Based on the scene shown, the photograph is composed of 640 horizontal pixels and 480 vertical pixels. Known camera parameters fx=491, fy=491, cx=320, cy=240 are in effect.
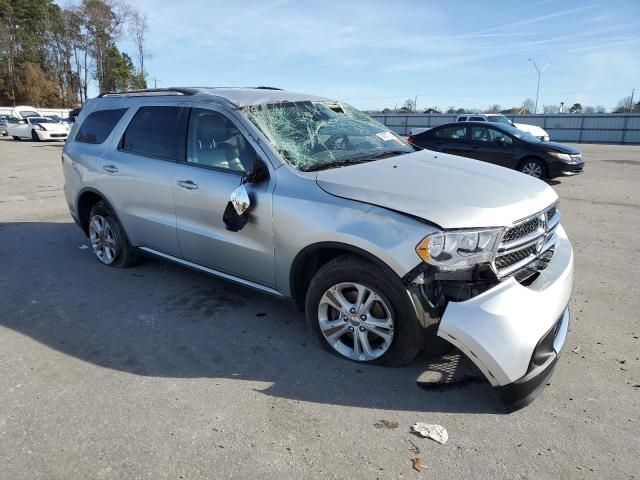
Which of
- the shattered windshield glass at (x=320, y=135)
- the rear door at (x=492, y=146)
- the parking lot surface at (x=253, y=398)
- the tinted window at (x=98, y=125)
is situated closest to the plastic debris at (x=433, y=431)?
the parking lot surface at (x=253, y=398)

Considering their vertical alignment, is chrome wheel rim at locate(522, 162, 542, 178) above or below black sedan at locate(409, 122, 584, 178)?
below

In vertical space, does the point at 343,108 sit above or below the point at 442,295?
above

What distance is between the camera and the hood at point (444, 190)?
287cm

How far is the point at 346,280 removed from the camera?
10.5ft

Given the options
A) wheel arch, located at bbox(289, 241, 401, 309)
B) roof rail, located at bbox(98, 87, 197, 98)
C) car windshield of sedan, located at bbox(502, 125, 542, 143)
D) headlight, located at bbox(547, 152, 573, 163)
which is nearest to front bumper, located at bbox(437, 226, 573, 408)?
wheel arch, located at bbox(289, 241, 401, 309)

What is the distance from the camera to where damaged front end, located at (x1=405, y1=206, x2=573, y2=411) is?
2629mm

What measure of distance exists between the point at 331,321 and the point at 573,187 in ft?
31.9


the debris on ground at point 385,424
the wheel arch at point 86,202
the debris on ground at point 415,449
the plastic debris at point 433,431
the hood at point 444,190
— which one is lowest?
the debris on ground at point 415,449

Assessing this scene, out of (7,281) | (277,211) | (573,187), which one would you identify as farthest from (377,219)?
(573,187)

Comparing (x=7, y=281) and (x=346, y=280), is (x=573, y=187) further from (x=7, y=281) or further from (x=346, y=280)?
(x=7, y=281)

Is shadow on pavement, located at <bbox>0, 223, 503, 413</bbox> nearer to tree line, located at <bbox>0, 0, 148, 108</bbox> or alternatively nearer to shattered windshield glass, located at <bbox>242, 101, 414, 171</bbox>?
shattered windshield glass, located at <bbox>242, 101, 414, 171</bbox>

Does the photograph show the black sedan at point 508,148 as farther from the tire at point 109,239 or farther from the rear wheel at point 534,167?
the tire at point 109,239

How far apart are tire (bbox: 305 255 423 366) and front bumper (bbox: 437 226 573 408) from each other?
31 centimetres

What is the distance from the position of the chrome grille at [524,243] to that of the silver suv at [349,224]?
13 mm
